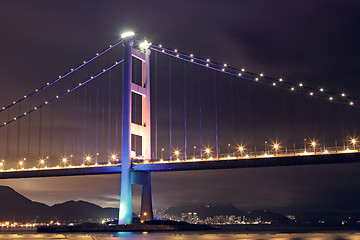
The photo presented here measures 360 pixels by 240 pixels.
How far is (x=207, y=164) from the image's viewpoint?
165ft

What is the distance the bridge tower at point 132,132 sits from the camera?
5344cm

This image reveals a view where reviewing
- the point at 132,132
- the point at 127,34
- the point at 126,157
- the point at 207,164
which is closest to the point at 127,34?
the point at 127,34

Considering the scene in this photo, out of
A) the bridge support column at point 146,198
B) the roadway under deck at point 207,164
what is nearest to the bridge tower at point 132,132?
the bridge support column at point 146,198

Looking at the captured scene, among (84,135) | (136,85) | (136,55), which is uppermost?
(136,55)

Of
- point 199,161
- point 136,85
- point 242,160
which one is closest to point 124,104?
point 136,85

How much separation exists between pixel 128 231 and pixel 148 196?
4393 mm

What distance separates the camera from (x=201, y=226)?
215 feet

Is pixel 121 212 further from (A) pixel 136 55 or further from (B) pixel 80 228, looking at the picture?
(A) pixel 136 55

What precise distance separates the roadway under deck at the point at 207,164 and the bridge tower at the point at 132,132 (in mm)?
A: 1460

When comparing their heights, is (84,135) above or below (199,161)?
above

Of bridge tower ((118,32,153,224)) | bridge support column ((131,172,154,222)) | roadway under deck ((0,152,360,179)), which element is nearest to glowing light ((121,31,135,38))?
bridge tower ((118,32,153,224))

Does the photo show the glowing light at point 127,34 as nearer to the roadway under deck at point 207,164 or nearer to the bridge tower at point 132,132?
the bridge tower at point 132,132

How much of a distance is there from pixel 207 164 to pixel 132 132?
372 inches

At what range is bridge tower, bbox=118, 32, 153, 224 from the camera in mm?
53438
